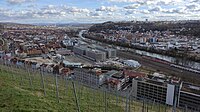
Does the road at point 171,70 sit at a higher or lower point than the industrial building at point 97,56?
lower

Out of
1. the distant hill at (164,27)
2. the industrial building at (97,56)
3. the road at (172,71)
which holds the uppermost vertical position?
the distant hill at (164,27)

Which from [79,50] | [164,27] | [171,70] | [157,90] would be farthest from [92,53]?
[164,27]

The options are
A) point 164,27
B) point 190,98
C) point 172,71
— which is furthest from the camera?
point 164,27

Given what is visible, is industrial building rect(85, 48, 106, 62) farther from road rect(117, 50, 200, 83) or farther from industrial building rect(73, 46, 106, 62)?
road rect(117, 50, 200, 83)

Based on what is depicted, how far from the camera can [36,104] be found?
5430 millimetres

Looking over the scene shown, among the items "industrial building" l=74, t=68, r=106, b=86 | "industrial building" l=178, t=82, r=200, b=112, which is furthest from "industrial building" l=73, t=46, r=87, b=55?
"industrial building" l=178, t=82, r=200, b=112

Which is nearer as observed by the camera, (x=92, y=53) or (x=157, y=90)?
(x=157, y=90)

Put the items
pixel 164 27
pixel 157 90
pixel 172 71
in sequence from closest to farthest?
pixel 157 90
pixel 172 71
pixel 164 27

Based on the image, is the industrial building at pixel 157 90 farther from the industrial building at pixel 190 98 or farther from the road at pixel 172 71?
the road at pixel 172 71

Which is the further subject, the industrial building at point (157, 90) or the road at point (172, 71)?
the road at point (172, 71)

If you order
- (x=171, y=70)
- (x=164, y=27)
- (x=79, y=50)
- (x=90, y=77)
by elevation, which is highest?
(x=164, y=27)

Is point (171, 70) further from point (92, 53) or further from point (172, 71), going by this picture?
point (92, 53)

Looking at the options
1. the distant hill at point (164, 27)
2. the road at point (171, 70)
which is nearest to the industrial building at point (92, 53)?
the road at point (171, 70)

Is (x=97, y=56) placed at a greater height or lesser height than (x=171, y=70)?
greater
